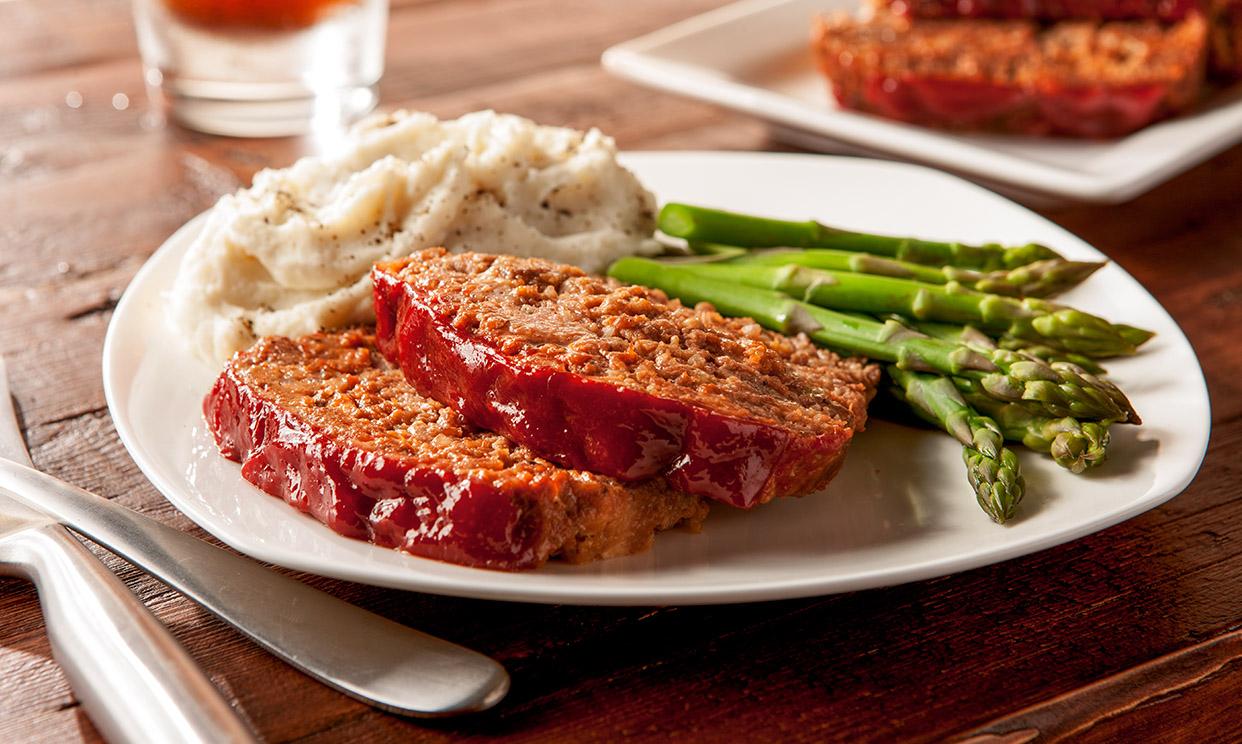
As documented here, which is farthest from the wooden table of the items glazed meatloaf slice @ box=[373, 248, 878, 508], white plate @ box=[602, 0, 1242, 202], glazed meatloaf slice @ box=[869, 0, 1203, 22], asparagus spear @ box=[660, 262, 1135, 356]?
glazed meatloaf slice @ box=[869, 0, 1203, 22]

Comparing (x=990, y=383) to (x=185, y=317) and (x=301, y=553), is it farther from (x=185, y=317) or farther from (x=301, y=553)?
(x=185, y=317)

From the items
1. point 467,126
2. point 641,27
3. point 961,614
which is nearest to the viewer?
point 961,614

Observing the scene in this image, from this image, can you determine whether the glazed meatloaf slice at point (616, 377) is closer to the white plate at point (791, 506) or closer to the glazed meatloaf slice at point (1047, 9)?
the white plate at point (791, 506)

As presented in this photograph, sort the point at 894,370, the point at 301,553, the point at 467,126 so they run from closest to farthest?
the point at 301,553
the point at 894,370
the point at 467,126

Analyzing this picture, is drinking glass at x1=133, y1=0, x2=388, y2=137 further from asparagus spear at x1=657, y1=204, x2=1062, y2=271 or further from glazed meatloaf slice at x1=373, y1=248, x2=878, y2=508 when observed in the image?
glazed meatloaf slice at x1=373, y1=248, x2=878, y2=508

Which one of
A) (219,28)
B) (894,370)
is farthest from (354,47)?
(894,370)

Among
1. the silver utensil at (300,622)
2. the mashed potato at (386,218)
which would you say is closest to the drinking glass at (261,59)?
the mashed potato at (386,218)
